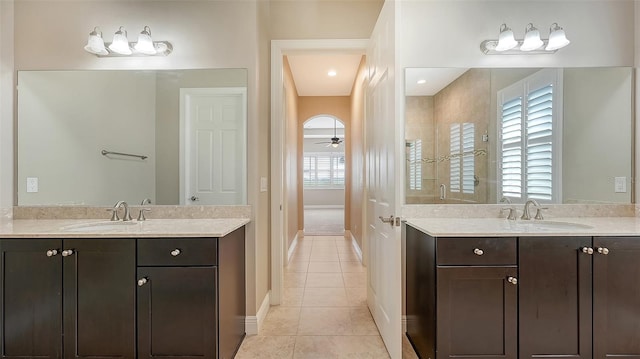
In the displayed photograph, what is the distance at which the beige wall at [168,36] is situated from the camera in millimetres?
2139

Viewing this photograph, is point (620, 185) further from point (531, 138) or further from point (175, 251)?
point (175, 251)

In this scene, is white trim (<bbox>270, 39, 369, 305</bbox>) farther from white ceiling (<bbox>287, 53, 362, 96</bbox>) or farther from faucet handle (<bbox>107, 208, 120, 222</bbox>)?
faucet handle (<bbox>107, 208, 120, 222</bbox>)

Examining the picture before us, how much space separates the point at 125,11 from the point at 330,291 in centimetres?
304

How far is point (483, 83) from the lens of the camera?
2.18 meters

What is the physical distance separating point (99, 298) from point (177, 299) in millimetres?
437

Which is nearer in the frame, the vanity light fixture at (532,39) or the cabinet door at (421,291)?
the cabinet door at (421,291)

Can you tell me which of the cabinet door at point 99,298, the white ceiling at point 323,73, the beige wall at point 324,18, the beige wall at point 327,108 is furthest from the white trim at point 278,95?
the beige wall at point 327,108

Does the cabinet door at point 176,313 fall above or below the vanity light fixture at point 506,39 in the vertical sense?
below

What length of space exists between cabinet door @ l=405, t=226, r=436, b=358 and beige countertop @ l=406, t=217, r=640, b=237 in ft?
0.32

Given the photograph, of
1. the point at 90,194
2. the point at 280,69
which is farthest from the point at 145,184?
the point at 280,69

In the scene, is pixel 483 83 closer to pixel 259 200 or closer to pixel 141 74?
pixel 259 200

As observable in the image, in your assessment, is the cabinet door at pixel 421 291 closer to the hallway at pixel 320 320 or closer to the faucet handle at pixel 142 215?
the hallway at pixel 320 320

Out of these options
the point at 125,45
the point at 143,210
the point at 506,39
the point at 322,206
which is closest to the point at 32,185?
the point at 143,210

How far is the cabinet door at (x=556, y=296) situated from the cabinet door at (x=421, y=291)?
0.46 metres
